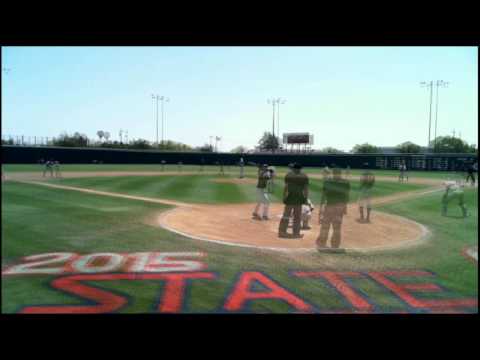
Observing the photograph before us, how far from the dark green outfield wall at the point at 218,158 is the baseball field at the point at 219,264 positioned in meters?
32.7

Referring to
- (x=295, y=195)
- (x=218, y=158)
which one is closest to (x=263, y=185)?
(x=295, y=195)

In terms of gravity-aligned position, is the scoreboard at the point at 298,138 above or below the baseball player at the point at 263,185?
above

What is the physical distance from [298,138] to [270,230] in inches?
2470

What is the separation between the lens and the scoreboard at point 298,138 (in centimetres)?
6906

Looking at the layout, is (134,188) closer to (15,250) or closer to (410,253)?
(15,250)

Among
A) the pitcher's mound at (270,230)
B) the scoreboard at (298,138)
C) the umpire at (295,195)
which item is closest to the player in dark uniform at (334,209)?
the pitcher's mound at (270,230)

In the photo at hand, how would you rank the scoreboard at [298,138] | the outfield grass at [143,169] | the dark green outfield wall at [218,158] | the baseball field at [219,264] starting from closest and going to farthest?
the baseball field at [219,264]
the outfield grass at [143,169]
the dark green outfield wall at [218,158]
the scoreboard at [298,138]

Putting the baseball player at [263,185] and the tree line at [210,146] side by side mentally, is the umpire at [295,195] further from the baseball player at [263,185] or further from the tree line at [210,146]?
the tree line at [210,146]

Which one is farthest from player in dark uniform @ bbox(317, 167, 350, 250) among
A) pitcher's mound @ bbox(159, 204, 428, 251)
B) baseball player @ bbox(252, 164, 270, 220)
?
baseball player @ bbox(252, 164, 270, 220)

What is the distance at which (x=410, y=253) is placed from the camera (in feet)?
24.8

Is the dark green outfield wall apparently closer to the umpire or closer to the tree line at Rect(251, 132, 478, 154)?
the tree line at Rect(251, 132, 478, 154)

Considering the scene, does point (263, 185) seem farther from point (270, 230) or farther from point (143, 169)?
point (143, 169)

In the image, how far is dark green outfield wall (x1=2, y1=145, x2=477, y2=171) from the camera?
39.4 metres
